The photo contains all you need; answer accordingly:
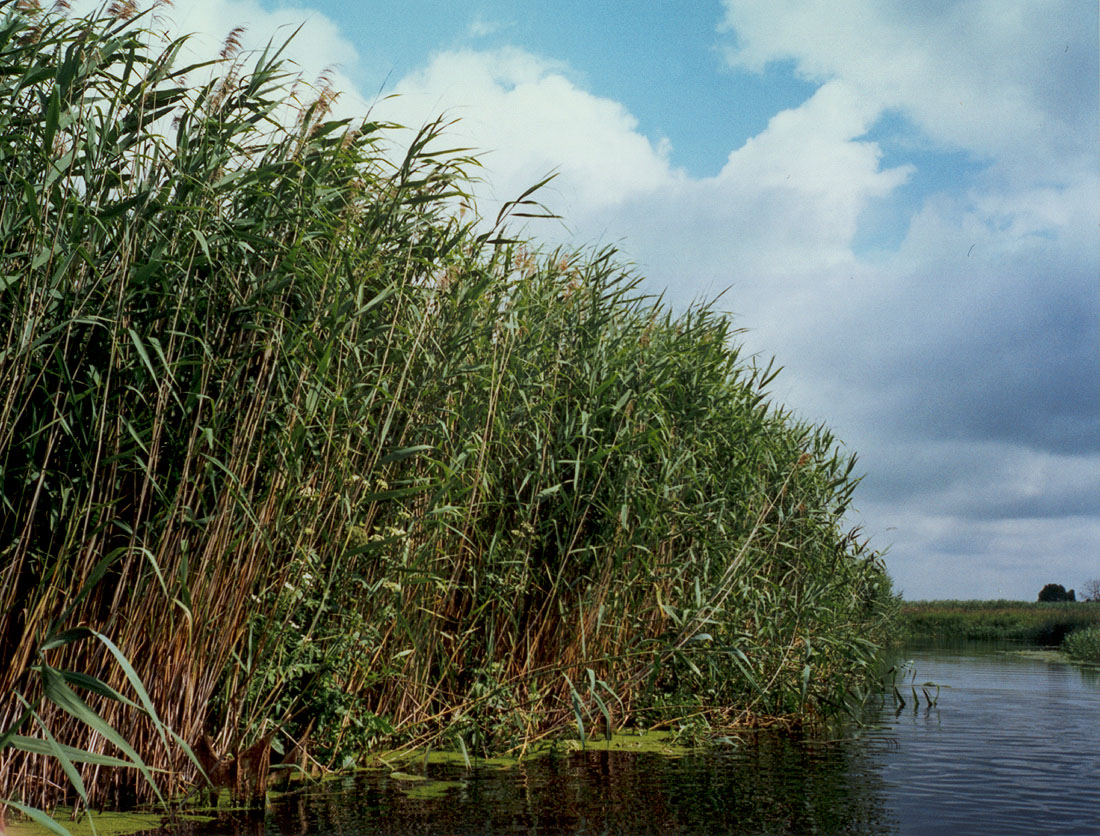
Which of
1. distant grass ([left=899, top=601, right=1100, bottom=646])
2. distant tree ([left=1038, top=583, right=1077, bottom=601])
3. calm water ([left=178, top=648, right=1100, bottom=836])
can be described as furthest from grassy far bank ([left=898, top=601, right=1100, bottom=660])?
distant tree ([left=1038, top=583, right=1077, bottom=601])

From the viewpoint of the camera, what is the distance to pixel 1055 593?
72000 millimetres

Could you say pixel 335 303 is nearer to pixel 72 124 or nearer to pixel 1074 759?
pixel 72 124

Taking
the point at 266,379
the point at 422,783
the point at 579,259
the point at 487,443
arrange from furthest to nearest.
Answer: the point at 579,259
the point at 487,443
the point at 422,783
the point at 266,379

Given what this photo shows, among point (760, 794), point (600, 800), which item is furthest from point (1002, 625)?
point (600, 800)

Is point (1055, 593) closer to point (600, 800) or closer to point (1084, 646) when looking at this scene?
point (1084, 646)

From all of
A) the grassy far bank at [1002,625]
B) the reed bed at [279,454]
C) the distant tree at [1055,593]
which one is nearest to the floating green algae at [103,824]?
the reed bed at [279,454]

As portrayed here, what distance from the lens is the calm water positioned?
4.80 meters

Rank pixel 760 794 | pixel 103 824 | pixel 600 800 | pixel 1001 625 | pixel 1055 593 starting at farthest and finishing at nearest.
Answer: pixel 1055 593 → pixel 1001 625 → pixel 760 794 → pixel 600 800 → pixel 103 824

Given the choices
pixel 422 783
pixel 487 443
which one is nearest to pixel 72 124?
pixel 487 443

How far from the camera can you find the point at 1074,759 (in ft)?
24.1

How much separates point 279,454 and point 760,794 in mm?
3346

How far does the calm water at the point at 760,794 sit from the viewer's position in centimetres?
480

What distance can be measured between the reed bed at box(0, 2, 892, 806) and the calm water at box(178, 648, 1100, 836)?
1.48ft

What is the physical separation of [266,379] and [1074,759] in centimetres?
655
